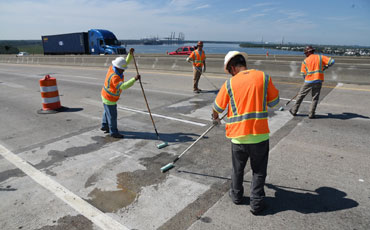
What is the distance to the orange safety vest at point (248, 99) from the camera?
2.77 meters

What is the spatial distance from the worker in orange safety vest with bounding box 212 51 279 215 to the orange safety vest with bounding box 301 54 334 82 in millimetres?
4519

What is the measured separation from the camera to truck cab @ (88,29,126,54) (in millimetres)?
32797

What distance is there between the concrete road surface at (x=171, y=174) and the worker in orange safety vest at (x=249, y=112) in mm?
524

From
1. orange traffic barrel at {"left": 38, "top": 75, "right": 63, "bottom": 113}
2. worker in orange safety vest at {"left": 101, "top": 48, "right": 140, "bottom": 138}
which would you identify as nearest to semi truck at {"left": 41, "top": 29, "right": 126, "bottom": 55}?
orange traffic barrel at {"left": 38, "top": 75, "right": 63, "bottom": 113}

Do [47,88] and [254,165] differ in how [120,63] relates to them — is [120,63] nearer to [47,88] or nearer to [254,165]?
[254,165]

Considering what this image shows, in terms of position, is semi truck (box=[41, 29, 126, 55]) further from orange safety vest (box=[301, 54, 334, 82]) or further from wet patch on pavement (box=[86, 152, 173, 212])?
wet patch on pavement (box=[86, 152, 173, 212])

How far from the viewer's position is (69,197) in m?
3.52

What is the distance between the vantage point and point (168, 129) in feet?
20.6

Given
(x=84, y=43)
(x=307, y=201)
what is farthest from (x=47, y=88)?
(x=84, y=43)

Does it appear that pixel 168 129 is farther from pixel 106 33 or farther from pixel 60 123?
pixel 106 33

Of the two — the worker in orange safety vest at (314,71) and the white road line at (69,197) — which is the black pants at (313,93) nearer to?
the worker in orange safety vest at (314,71)

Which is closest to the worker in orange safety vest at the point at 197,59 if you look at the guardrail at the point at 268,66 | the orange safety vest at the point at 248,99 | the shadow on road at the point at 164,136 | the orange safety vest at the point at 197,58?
the orange safety vest at the point at 197,58

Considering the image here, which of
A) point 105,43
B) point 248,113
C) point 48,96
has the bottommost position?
point 48,96

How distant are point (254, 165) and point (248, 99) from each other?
0.83 metres
